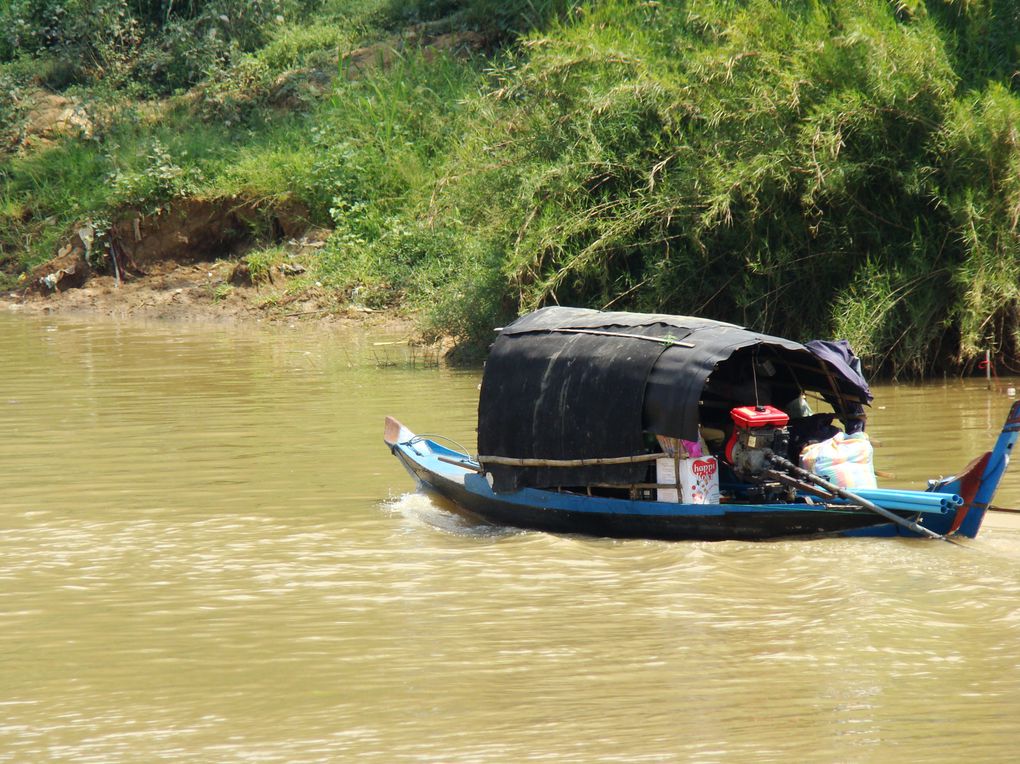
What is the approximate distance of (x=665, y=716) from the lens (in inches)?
182

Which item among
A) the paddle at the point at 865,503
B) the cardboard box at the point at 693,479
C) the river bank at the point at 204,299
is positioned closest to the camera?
the paddle at the point at 865,503

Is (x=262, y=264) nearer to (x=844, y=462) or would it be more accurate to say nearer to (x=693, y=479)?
(x=693, y=479)

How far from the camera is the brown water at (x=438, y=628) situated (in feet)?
14.8

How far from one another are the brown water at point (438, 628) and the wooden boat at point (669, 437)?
0.19 m

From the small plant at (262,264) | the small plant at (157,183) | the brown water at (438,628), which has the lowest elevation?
the brown water at (438,628)

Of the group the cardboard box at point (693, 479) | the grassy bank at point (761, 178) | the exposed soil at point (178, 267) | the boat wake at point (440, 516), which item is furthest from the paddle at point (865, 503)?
the exposed soil at point (178, 267)

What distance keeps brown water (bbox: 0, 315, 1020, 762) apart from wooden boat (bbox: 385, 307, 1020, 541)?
19 centimetres

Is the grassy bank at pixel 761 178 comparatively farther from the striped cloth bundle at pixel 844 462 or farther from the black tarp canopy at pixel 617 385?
the striped cloth bundle at pixel 844 462

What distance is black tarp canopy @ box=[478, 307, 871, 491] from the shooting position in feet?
22.6

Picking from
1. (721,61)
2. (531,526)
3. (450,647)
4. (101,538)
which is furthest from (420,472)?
(721,61)

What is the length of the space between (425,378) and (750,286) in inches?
134

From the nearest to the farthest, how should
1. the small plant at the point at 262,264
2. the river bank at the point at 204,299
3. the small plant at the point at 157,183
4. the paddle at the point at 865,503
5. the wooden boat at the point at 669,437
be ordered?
the paddle at the point at 865,503 < the wooden boat at the point at 669,437 < the river bank at the point at 204,299 < the small plant at the point at 262,264 < the small plant at the point at 157,183

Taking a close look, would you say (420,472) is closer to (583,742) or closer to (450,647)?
(450,647)

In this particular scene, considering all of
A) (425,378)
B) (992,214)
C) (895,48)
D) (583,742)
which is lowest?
(583,742)
